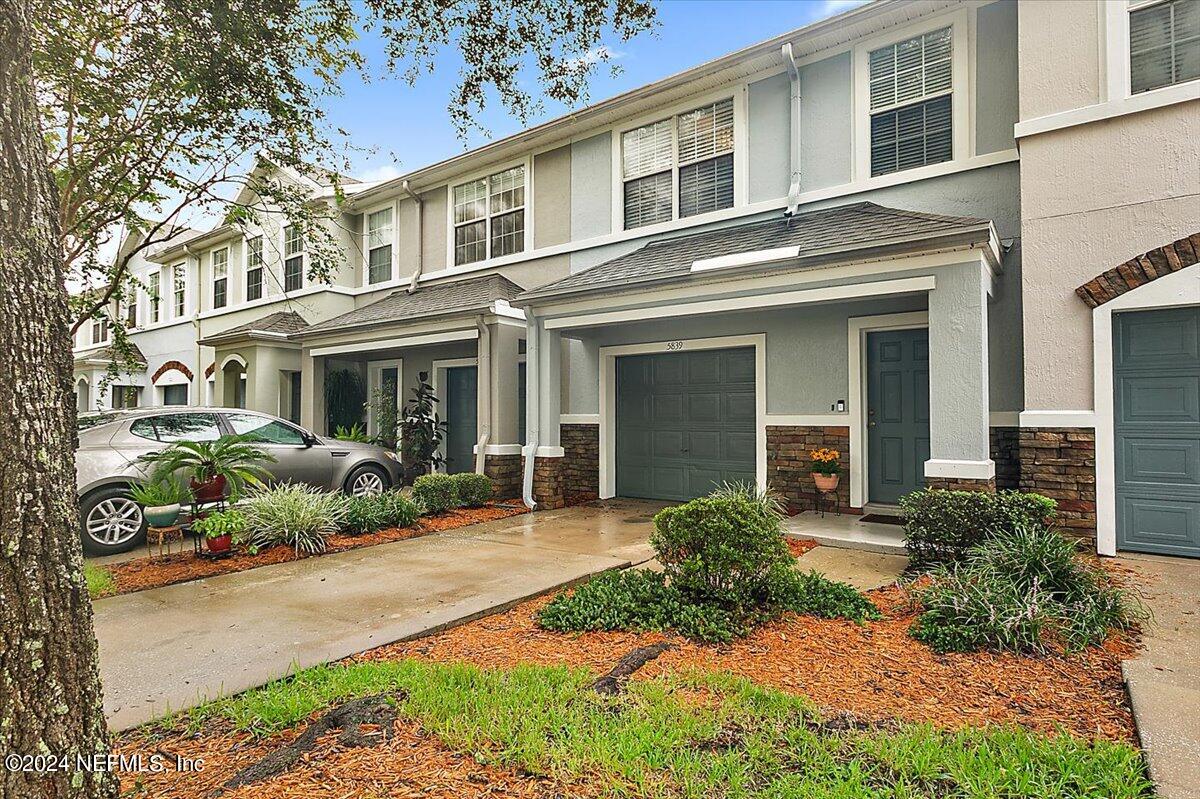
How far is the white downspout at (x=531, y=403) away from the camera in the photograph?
9.23 m

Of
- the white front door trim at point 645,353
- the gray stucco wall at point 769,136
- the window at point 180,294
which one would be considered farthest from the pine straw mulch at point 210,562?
the window at point 180,294

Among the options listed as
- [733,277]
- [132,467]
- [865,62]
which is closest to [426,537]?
[132,467]

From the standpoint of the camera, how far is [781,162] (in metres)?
8.63

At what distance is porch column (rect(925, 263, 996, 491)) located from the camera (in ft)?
18.9

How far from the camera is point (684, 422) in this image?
31.6ft

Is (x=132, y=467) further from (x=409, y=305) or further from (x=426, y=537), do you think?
(x=409, y=305)

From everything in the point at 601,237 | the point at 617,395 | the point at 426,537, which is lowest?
the point at 426,537

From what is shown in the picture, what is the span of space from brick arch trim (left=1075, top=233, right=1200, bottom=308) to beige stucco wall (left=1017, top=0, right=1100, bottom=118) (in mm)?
1501

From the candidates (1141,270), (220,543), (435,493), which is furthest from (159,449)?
(1141,270)

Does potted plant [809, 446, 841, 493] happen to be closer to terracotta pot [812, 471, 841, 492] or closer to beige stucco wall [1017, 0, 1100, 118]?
terracotta pot [812, 471, 841, 492]

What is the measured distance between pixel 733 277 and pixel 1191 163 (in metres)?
4.04

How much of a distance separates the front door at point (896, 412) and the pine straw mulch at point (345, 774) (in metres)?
6.67

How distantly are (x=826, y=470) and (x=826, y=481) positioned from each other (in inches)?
5.2

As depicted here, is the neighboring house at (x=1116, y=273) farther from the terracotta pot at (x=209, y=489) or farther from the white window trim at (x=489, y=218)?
the terracotta pot at (x=209, y=489)
